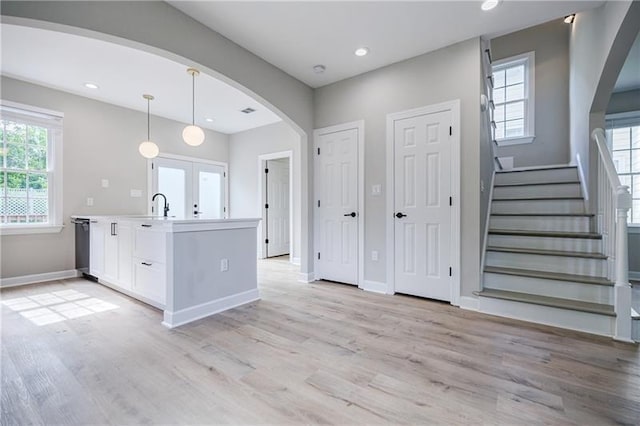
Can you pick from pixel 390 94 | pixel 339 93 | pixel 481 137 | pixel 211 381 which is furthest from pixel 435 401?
pixel 339 93

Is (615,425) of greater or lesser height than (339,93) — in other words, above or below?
below

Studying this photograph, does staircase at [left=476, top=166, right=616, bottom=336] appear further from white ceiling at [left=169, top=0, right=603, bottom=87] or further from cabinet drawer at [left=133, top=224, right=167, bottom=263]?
cabinet drawer at [left=133, top=224, right=167, bottom=263]

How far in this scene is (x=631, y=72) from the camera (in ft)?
12.7

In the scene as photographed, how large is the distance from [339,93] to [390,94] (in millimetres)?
789

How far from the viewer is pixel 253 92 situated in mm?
3336

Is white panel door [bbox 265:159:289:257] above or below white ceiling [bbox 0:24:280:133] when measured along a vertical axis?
below

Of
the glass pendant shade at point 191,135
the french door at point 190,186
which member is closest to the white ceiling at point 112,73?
the glass pendant shade at point 191,135

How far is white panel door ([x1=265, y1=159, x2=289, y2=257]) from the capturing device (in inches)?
250

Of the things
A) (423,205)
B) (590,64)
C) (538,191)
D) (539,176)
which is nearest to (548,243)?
(538,191)

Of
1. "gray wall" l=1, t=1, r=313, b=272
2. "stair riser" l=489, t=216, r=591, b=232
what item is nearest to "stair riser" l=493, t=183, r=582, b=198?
"stair riser" l=489, t=216, r=591, b=232

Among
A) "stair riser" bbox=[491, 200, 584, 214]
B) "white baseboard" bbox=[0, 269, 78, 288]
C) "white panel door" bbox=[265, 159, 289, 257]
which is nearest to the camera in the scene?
"stair riser" bbox=[491, 200, 584, 214]

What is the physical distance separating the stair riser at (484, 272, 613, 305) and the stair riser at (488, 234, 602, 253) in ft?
1.66

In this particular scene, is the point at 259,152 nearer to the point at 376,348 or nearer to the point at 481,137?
the point at 481,137

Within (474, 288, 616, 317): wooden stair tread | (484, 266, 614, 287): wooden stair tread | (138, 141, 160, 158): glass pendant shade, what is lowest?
(474, 288, 616, 317): wooden stair tread
